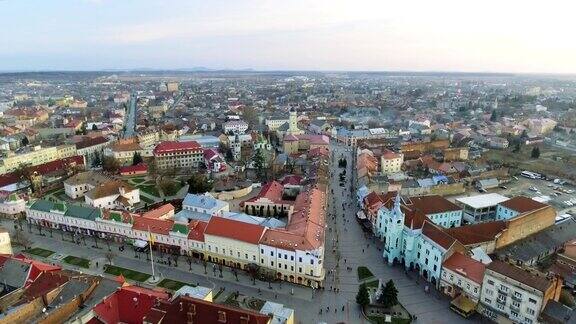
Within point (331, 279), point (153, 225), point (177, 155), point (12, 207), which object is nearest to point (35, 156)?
point (177, 155)

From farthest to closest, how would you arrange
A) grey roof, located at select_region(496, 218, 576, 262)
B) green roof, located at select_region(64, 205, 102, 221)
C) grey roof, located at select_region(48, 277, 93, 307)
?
green roof, located at select_region(64, 205, 102, 221) → grey roof, located at select_region(496, 218, 576, 262) → grey roof, located at select_region(48, 277, 93, 307)

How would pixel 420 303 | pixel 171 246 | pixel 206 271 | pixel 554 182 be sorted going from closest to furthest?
pixel 420 303, pixel 206 271, pixel 171 246, pixel 554 182

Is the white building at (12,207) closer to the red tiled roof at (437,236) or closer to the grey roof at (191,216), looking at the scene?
the grey roof at (191,216)

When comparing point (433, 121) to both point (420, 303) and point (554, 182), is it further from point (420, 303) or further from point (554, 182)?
point (420, 303)

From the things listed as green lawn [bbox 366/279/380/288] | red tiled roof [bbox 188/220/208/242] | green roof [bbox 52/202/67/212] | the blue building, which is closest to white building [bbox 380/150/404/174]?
the blue building

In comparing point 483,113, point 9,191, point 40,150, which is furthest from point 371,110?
point 9,191

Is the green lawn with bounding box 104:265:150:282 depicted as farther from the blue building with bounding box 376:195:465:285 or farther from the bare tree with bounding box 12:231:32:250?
the blue building with bounding box 376:195:465:285
